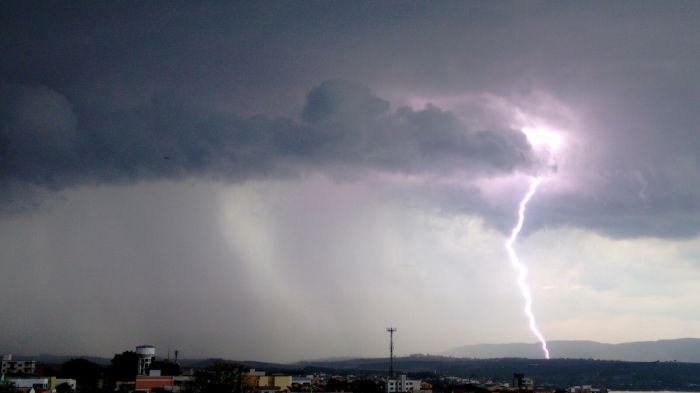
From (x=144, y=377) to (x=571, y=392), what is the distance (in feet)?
247

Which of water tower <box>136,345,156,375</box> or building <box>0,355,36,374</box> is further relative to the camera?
building <box>0,355,36,374</box>

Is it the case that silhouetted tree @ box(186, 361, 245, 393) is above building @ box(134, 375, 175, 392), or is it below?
above

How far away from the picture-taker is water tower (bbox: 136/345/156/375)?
3689 inches

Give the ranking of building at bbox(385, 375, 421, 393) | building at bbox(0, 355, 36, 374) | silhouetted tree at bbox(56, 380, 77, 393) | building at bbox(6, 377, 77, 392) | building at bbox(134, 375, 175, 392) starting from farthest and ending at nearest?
building at bbox(0, 355, 36, 374)
building at bbox(385, 375, 421, 393)
building at bbox(6, 377, 77, 392)
silhouetted tree at bbox(56, 380, 77, 393)
building at bbox(134, 375, 175, 392)

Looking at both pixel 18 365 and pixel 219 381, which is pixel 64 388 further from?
pixel 18 365

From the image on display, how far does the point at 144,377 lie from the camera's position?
69375 mm

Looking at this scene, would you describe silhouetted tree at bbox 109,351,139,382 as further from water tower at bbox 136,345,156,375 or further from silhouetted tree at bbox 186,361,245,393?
silhouetted tree at bbox 186,361,245,393

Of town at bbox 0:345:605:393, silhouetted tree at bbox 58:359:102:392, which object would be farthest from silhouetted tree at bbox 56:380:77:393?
silhouetted tree at bbox 58:359:102:392

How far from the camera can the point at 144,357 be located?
94.9 metres

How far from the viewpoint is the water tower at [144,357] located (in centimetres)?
9371

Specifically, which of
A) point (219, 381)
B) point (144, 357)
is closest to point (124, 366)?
point (144, 357)

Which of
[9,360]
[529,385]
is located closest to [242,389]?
[9,360]

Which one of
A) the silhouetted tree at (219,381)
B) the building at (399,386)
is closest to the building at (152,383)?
the silhouetted tree at (219,381)

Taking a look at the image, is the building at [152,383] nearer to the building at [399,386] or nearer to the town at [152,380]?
the town at [152,380]
